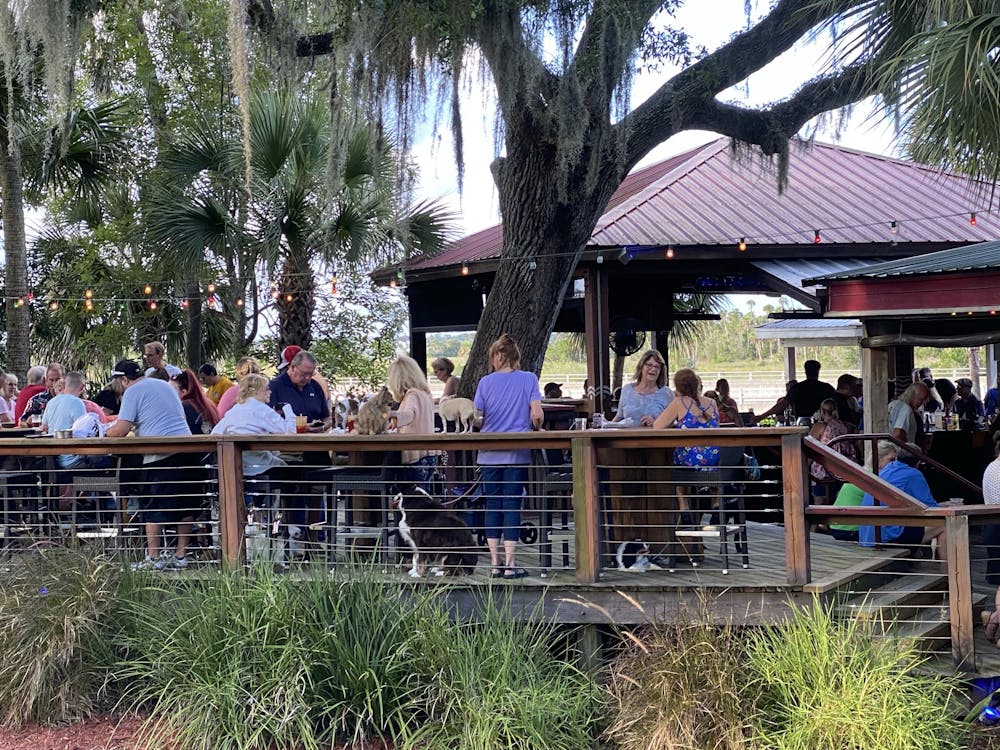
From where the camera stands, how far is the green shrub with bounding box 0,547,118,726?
6301mm

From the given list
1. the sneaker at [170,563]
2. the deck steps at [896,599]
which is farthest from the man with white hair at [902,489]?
the sneaker at [170,563]

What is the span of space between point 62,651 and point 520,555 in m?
2.96

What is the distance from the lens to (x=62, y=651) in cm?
632

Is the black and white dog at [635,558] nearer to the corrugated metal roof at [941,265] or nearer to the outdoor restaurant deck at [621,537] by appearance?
the outdoor restaurant deck at [621,537]

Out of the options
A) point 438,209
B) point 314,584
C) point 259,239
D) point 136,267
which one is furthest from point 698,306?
point 314,584

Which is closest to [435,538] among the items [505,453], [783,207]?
[505,453]

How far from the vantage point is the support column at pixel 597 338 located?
13203mm

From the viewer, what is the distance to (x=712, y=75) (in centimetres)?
1055

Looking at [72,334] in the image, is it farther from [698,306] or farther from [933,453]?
[933,453]

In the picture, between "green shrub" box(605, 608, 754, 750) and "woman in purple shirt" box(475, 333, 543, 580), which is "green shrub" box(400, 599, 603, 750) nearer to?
"green shrub" box(605, 608, 754, 750)

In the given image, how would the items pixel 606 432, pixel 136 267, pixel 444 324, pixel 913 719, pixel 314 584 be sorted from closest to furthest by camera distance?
pixel 913 719
pixel 314 584
pixel 606 432
pixel 444 324
pixel 136 267

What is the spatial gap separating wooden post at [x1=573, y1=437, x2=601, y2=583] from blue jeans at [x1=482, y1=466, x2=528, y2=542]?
39cm

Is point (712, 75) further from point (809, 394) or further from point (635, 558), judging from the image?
point (635, 558)

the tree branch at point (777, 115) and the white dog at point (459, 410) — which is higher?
the tree branch at point (777, 115)
